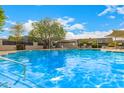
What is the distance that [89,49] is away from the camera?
1273cm

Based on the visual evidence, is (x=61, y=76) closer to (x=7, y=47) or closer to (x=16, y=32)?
(x=16, y=32)

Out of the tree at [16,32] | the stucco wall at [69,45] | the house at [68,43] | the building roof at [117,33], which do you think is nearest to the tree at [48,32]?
the house at [68,43]

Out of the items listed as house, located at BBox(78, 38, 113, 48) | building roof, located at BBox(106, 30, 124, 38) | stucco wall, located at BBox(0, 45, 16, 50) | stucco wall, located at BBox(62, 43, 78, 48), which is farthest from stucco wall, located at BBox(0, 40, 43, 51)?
building roof, located at BBox(106, 30, 124, 38)

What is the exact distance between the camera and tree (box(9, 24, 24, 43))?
11168mm

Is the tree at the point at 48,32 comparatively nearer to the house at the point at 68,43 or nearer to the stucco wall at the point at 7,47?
the house at the point at 68,43

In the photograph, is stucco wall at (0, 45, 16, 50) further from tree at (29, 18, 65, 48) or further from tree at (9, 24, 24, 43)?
tree at (29, 18, 65, 48)

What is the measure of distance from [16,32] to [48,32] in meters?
1.50

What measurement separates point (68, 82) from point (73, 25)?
16.8ft

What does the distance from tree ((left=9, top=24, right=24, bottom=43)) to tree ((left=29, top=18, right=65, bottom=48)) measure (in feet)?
1.84

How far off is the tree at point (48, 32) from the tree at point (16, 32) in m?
0.56

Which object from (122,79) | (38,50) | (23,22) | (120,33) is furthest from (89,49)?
(122,79)

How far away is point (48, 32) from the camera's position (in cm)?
1144

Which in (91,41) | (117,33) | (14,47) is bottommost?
(14,47)

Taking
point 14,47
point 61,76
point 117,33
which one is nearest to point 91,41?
point 117,33
